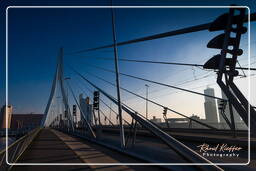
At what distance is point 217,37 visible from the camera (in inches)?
124

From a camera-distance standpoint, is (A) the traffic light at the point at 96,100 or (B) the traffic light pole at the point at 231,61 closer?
(B) the traffic light pole at the point at 231,61

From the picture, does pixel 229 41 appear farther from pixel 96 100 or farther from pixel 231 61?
pixel 96 100

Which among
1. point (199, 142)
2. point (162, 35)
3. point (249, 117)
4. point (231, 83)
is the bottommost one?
point (199, 142)

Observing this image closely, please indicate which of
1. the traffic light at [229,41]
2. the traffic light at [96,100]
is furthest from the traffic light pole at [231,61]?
the traffic light at [96,100]

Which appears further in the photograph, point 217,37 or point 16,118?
point 16,118

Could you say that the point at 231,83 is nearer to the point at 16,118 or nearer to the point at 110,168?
the point at 110,168

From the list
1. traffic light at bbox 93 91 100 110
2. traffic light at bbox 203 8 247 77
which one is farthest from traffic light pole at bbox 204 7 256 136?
traffic light at bbox 93 91 100 110

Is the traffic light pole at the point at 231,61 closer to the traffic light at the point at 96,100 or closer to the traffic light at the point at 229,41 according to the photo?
the traffic light at the point at 229,41

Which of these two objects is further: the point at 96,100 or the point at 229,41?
the point at 96,100

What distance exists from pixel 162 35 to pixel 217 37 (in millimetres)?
2547

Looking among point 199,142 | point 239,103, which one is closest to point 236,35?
point 239,103

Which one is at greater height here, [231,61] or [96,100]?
[96,100]

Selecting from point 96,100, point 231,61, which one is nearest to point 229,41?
point 231,61

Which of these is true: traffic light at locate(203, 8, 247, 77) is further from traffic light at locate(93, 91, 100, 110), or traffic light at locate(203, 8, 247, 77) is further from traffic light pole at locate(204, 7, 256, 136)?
traffic light at locate(93, 91, 100, 110)
